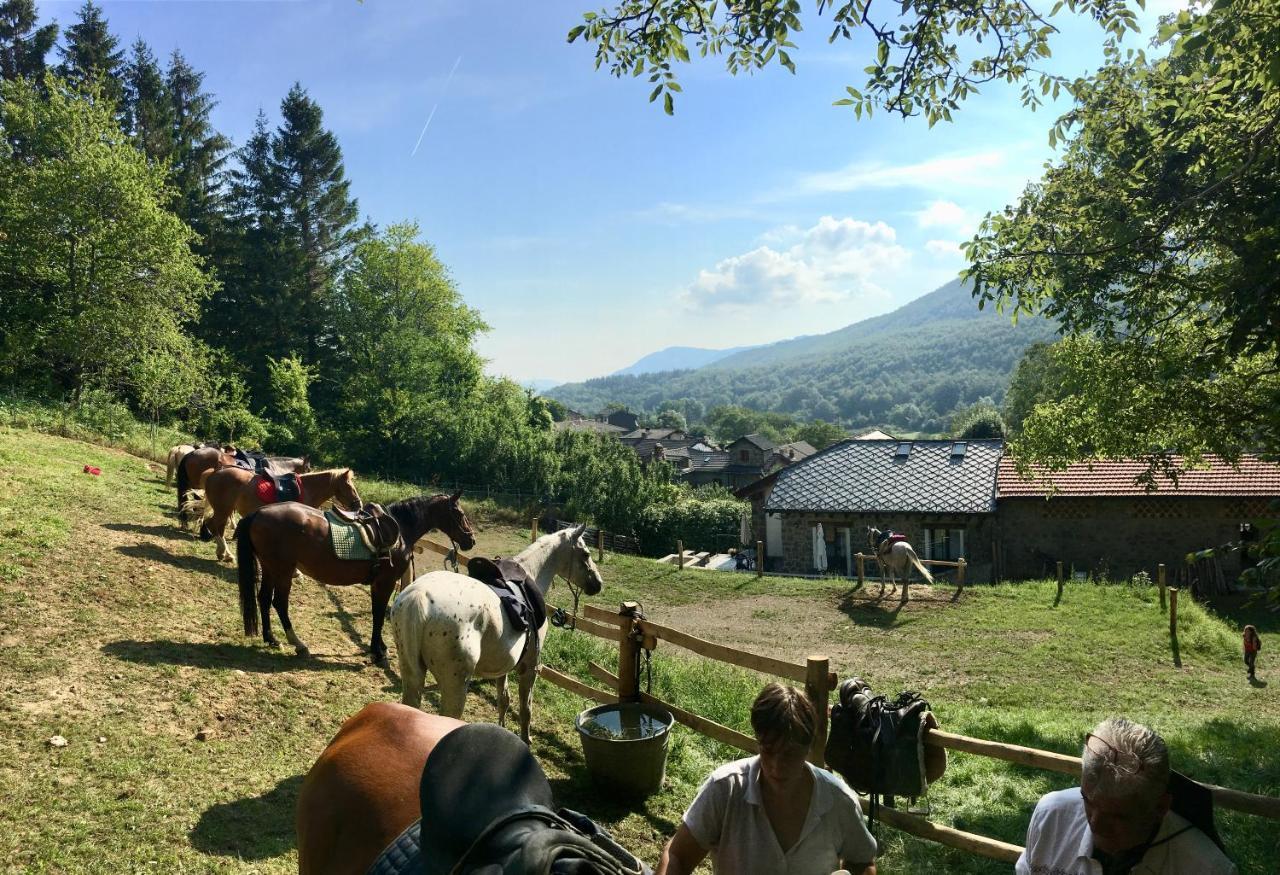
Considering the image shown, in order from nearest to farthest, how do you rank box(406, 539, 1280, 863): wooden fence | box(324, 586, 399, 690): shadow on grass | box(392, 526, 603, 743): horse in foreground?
box(406, 539, 1280, 863): wooden fence
box(392, 526, 603, 743): horse in foreground
box(324, 586, 399, 690): shadow on grass

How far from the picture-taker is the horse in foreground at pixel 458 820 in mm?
1416

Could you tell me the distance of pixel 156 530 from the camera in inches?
405

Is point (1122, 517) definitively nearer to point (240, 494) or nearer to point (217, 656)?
point (240, 494)

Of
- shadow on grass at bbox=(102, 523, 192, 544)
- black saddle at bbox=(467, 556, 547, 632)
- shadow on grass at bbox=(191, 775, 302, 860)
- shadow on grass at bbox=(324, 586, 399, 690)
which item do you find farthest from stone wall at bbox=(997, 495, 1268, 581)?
shadow on grass at bbox=(102, 523, 192, 544)

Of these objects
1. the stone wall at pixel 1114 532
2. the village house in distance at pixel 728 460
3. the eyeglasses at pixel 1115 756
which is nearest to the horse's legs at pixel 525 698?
the eyeglasses at pixel 1115 756

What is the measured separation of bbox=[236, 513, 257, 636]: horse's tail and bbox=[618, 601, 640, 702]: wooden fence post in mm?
3836

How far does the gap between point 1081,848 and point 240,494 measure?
34.3 ft

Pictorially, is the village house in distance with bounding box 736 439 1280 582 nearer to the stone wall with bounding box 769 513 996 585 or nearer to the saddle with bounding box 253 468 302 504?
the stone wall with bounding box 769 513 996 585

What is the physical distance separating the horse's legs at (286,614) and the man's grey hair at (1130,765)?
7154 millimetres

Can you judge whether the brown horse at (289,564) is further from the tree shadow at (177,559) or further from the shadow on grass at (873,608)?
the shadow on grass at (873,608)

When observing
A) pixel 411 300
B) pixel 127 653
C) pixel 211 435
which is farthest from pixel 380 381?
pixel 127 653

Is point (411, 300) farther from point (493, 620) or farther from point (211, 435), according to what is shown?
point (493, 620)

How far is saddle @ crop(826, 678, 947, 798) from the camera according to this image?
392 centimetres

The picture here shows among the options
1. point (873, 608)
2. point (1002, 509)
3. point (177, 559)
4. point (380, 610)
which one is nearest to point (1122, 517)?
point (1002, 509)
